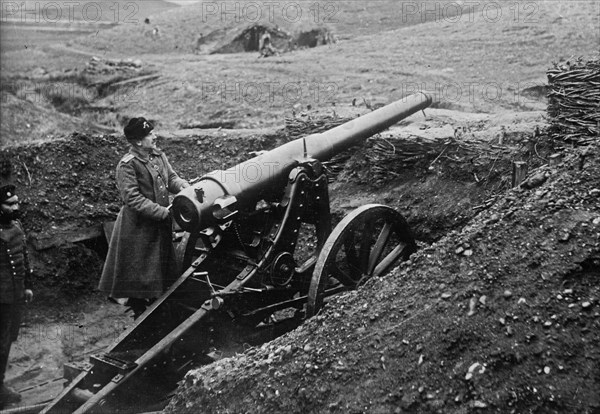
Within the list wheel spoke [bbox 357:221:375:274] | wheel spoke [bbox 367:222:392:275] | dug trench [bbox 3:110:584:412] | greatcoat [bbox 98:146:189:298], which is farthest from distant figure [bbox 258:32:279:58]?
wheel spoke [bbox 357:221:375:274]

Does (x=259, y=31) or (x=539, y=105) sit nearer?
(x=539, y=105)

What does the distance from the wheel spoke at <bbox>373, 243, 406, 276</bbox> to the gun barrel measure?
3.85ft

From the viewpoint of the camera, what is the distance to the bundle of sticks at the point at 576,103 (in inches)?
279

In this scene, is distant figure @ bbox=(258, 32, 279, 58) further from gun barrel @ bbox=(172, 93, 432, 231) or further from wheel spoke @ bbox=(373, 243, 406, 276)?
wheel spoke @ bbox=(373, 243, 406, 276)

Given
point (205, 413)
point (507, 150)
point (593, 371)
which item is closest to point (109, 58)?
point (507, 150)

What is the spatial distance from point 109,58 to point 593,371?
1968cm

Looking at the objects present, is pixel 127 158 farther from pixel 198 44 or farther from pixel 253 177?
pixel 198 44

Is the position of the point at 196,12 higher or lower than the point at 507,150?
higher

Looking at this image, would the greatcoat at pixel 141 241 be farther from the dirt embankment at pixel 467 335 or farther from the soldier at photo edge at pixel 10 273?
the dirt embankment at pixel 467 335

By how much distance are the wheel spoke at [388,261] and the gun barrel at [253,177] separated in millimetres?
1173

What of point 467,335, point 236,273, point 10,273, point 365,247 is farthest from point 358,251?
point 10,273

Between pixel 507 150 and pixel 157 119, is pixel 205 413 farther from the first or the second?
pixel 157 119

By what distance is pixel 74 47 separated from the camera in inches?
931

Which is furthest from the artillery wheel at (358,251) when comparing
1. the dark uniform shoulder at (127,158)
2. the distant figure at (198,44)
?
the distant figure at (198,44)
